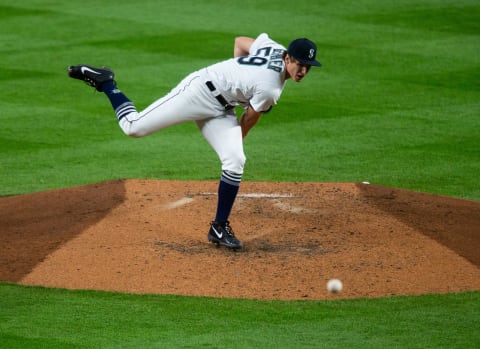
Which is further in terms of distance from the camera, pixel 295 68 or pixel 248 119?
pixel 248 119

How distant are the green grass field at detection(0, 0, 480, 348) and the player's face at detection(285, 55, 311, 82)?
1847mm

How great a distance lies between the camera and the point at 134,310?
7453mm

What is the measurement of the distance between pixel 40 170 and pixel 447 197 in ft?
13.7

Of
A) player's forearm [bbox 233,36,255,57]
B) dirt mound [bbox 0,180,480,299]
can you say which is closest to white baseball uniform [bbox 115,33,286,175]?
player's forearm [bbox 233,36,255,57]

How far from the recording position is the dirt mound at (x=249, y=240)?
26.6ft

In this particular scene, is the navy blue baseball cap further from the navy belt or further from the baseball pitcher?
the navy belt

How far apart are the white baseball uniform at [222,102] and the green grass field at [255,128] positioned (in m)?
1.62

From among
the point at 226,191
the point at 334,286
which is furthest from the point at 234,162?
the point at 334,286

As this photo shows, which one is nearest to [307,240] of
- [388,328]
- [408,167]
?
[388,328]

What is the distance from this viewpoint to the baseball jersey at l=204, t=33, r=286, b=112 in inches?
335

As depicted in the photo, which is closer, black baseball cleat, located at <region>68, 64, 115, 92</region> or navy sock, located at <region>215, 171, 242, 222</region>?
navy sock, located at <region>215, 171, 242, 222</region>

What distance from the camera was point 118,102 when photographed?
9117mm

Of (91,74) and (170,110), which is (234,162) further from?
(91,74)

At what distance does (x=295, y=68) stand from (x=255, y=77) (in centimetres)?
32
